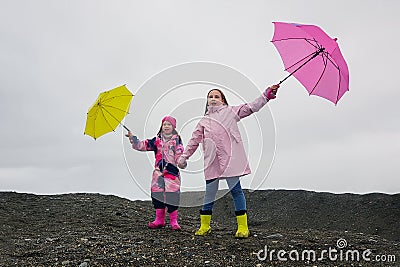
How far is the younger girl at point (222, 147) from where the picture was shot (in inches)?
247

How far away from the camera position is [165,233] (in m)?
6.82

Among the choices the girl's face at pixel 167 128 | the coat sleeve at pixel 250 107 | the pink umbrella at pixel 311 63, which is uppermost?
the pink umbrella at pixel 311 63

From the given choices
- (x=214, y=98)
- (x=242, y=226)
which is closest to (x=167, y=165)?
(x=214, y=98)

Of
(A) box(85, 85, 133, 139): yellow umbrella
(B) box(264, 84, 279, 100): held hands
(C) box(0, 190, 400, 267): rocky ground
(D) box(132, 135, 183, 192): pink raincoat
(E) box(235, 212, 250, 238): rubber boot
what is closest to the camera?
(C) box(0, 190, 400, 267): rocky ground

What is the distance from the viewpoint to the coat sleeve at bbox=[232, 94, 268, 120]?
6234 mm

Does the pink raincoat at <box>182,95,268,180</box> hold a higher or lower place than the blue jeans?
higher

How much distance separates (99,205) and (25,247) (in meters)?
3.48

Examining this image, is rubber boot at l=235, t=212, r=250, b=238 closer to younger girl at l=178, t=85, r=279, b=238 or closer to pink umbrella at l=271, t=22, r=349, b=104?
younger girl at l=178, t=85, r=279, b=238

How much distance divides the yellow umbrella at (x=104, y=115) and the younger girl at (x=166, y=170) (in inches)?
24.4

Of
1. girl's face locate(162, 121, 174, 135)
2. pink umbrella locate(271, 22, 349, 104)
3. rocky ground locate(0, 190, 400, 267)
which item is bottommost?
rocky ground locate(0, 190, 400, 267)

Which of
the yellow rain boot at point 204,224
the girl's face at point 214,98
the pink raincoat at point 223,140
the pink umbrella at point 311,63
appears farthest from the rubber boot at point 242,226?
the pink umbrella at point 311,63

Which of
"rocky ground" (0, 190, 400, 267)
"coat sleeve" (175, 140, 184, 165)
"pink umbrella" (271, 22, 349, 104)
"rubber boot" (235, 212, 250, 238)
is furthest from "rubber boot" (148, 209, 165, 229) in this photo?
"pink umbrella" (271, 22, 349, 104)

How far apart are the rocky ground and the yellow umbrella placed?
1515 mm

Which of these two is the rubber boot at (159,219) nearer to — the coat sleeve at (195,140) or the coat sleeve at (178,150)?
the coat sleeve at (178,150)
